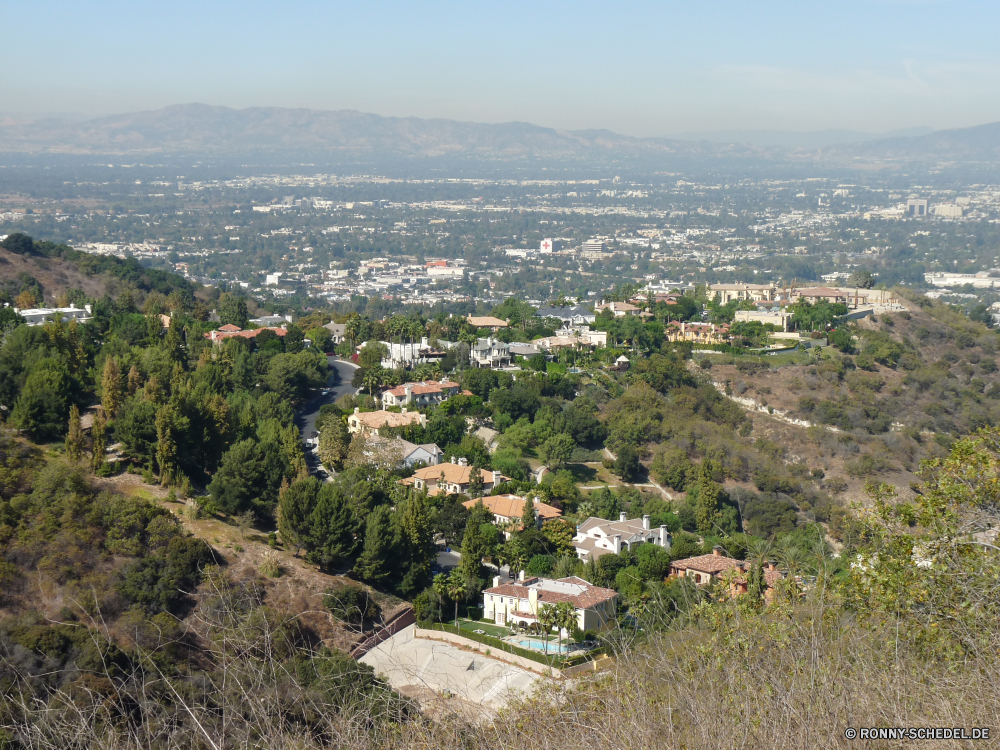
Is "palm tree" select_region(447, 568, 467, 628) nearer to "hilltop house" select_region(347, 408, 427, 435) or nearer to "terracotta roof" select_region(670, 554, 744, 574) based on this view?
"terracotta roof" select_region(670, 554, 744, 574)

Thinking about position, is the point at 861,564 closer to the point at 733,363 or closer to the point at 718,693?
the point at 718,693

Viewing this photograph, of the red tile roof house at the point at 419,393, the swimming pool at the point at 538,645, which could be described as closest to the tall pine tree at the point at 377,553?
the swimming pool at the point at 538,645

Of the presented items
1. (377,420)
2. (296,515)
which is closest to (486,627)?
(296,515)

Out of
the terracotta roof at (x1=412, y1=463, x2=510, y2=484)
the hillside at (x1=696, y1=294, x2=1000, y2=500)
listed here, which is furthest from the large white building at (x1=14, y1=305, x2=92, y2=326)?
the hillside at (x1=696, y1=294, x2=1000, y2=500)

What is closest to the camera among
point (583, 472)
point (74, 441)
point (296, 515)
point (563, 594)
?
point (563, 594)

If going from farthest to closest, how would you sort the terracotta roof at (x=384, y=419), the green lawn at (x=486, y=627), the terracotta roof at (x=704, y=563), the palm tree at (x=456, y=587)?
the terracotta roof at (x=384, y=419) → the terracotta roof at (x=704, y=563) → the palm tree at (x=456, y=587) → the green lawn at (x=486, y=627)

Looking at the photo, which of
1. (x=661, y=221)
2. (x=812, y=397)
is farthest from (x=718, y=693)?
(x=661, y=221)

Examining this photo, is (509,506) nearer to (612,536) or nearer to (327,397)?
(612,536)

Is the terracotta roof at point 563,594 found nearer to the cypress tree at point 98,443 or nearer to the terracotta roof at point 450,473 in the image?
the terracotta roof at point 450,473
